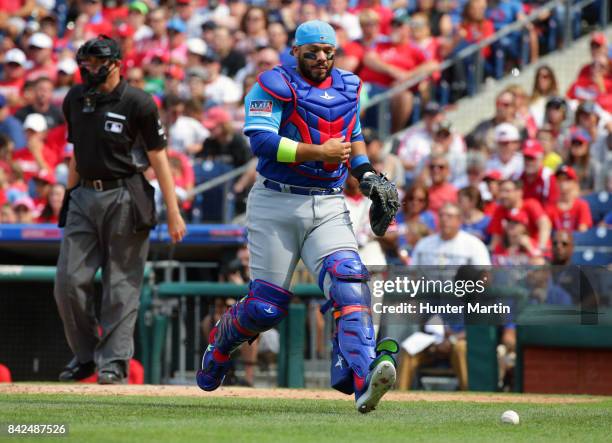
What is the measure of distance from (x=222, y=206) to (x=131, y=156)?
5.24 m

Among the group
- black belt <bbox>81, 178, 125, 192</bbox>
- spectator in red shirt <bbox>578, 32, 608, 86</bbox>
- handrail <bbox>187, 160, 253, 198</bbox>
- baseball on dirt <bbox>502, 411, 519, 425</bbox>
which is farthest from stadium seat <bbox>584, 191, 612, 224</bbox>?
baseball on dirt <bbox>502, 411, 519, 425</bbox>

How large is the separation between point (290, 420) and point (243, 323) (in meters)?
0.87

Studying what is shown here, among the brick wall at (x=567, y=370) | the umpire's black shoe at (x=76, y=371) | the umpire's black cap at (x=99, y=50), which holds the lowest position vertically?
the brick wall at (x=567, y=370)

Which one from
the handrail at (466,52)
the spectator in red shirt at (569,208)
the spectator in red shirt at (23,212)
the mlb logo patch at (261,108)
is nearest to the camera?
the mlb logo patch at (261,108)

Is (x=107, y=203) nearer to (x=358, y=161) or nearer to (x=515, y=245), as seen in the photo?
(x=358, y=161)

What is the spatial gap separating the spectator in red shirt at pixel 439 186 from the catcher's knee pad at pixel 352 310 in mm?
6720

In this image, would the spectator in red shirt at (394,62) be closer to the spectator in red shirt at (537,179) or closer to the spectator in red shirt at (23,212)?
the spectator in red shirt at (537,179)

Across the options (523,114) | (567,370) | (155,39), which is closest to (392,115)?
(523,114)

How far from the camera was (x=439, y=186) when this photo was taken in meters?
13.9

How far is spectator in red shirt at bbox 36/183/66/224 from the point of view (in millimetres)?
13117

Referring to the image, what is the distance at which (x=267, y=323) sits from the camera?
729cm

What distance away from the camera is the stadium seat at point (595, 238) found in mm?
12586

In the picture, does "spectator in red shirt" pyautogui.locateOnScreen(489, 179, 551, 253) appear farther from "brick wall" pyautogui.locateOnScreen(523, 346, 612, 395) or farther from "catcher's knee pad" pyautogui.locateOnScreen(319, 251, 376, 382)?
"catcher's knee pad" pyautogui.locateOnScreen(319, 251, 376, 382)

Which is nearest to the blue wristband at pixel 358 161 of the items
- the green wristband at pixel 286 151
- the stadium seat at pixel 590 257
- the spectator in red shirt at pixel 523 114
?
the green wristband at pixel 286 151
